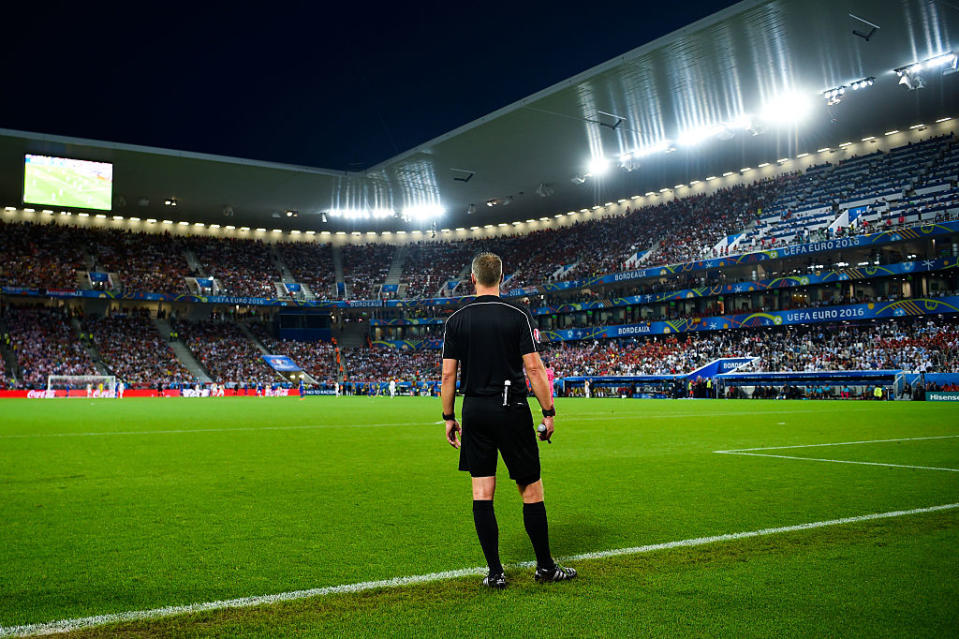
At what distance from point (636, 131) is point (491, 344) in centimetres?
4399

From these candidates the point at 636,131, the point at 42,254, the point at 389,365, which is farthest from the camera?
the point at 389,365

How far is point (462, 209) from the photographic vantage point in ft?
229

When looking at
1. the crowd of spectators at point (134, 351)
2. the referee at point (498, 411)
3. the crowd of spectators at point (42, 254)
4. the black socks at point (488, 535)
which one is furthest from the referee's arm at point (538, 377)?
the crowd of spectators at point (42, 254)

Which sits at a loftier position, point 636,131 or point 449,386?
point 636,131

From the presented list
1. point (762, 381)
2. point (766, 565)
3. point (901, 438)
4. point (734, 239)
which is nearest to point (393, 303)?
point (734, 239)

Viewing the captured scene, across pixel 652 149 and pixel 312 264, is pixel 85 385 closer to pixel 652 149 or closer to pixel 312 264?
pixel 312 264

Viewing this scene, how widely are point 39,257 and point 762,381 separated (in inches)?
2341

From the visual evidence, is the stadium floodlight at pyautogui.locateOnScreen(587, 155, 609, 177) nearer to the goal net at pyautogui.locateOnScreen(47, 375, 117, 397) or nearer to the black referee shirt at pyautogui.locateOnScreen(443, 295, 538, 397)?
the goal net at pyautogui.locateOnScreen(47, 375, 117, 397)

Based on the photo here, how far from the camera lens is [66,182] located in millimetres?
48906

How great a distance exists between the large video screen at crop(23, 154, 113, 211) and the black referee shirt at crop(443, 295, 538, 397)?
170 ft

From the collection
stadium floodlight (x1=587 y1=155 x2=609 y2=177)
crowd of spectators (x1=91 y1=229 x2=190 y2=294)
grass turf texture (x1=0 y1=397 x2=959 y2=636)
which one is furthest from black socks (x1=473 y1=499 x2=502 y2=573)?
crowd of spectators (x1=91 y1=229 x2=190 y2=294)

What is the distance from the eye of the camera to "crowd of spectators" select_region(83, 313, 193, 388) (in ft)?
193

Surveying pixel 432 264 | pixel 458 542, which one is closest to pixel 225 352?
pixel 432 264

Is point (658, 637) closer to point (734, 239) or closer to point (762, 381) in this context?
point (762, 381)
